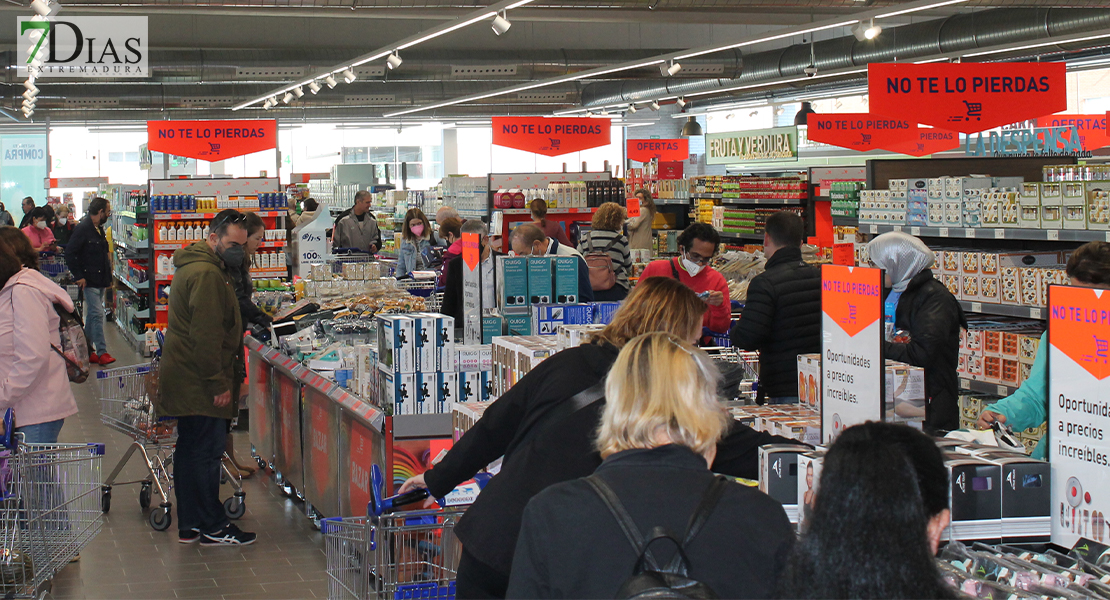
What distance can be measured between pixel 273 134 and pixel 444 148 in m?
13.4

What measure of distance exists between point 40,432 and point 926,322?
422cm

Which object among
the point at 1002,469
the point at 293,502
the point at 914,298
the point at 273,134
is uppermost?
the point at 273,134

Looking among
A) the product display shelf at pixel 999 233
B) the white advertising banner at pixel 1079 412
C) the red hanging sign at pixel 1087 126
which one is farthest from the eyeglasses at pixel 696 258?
the red hanging sign at pixel 1087 126

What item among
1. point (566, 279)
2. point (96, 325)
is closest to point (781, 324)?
point (566, 279)

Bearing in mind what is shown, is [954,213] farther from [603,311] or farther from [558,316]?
[558,316]

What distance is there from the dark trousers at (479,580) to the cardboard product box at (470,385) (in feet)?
7.99

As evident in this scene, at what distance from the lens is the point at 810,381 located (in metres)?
3.71

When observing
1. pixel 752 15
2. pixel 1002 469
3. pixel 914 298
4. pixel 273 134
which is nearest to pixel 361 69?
pixel 273 134

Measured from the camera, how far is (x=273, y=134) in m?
16.4

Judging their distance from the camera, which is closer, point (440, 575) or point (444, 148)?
point (440, 575)

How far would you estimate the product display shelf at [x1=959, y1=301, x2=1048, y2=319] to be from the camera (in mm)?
6328

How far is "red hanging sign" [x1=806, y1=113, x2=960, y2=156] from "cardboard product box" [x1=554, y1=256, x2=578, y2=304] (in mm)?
9167

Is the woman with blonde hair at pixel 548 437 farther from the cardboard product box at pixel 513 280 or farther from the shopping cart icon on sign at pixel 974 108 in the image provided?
the shopping cart icon on sign at pixel 974 108

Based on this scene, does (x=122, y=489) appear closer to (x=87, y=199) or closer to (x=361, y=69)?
(x=361, y=69)
